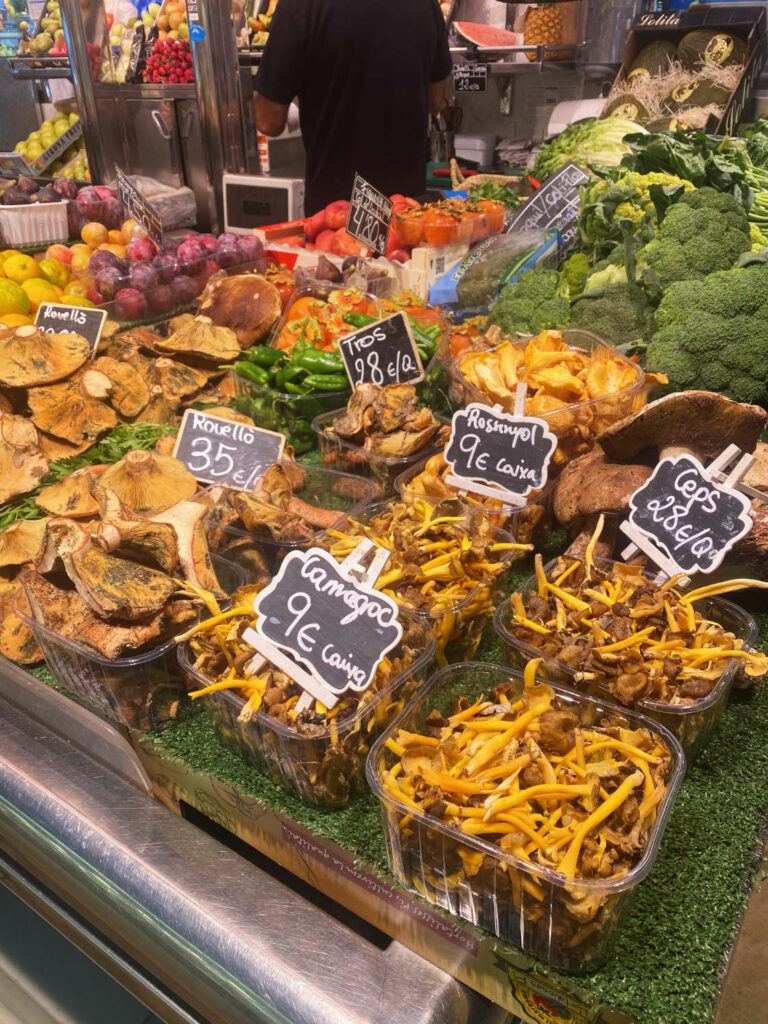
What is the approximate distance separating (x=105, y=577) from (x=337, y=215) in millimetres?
2631

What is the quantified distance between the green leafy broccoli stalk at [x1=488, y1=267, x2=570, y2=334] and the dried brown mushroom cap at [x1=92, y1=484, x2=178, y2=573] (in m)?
1.50

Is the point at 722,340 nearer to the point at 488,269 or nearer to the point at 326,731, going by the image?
the point at 488,269

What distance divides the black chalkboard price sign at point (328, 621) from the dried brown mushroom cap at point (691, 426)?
0.69m

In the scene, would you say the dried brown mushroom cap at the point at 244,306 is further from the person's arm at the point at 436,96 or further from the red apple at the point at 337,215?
the person's arm at the point at 436,96

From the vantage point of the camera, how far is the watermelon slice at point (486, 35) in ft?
17.0

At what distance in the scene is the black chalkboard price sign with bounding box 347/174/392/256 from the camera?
9.66 ft

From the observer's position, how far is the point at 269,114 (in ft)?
14.0

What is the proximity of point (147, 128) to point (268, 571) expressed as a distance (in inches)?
159

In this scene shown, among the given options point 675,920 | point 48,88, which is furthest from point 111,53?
point 675,920

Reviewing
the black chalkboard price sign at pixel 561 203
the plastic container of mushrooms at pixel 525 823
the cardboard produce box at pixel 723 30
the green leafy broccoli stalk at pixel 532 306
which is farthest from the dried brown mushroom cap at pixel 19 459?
the cardboard produce box at pixel 723 30

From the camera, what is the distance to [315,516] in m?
1.78

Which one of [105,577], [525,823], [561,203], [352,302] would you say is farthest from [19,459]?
[561,203]

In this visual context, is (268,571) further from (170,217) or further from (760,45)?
(760,45)

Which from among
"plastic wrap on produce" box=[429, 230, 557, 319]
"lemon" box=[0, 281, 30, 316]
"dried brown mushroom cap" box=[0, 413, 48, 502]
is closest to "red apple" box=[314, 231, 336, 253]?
"plastic wrap on produce" box=[429, 230, 557, 319]
